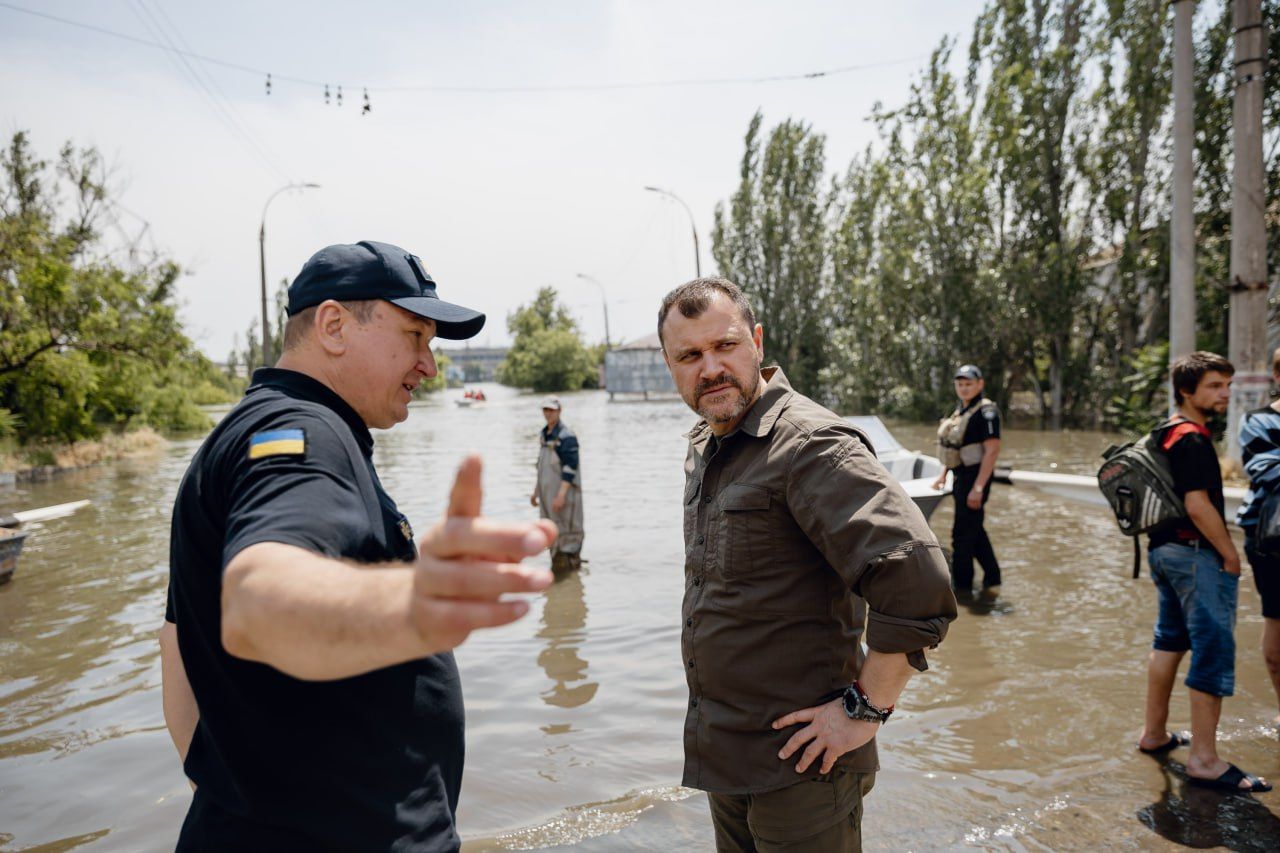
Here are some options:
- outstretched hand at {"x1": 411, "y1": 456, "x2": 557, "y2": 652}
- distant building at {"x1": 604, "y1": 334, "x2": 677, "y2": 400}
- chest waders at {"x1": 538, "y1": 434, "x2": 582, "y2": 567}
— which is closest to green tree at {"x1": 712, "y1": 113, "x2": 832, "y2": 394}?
distant building at {"x1": 604, "y1": 334, "x2": 677, "y2": 400}

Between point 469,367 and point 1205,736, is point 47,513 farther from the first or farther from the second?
point 469,367

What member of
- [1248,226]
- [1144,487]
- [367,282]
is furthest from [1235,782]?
[1248,226]

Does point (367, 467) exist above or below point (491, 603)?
above

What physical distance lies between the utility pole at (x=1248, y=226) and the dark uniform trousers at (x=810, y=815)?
11547 mm

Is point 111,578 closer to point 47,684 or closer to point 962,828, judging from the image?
point 47,684

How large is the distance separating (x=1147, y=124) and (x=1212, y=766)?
23.2 meters

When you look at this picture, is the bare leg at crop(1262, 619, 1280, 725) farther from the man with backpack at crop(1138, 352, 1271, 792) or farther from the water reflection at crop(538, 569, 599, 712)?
the water reflection at crop(538, 569, 599, 712)

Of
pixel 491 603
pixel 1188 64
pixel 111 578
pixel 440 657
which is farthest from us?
pixel 1188 64

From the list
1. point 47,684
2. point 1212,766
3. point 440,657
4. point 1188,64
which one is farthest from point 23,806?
point 1188,64

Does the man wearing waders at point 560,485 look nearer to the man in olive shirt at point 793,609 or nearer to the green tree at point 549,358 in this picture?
the man in olive shirt at point 793,609

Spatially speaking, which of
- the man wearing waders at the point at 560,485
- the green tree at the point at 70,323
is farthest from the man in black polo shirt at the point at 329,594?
the green tree at the point at 70,323

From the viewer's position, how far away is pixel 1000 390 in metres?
27.2

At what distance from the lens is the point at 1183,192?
40.3 feet

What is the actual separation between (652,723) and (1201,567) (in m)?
3.34
